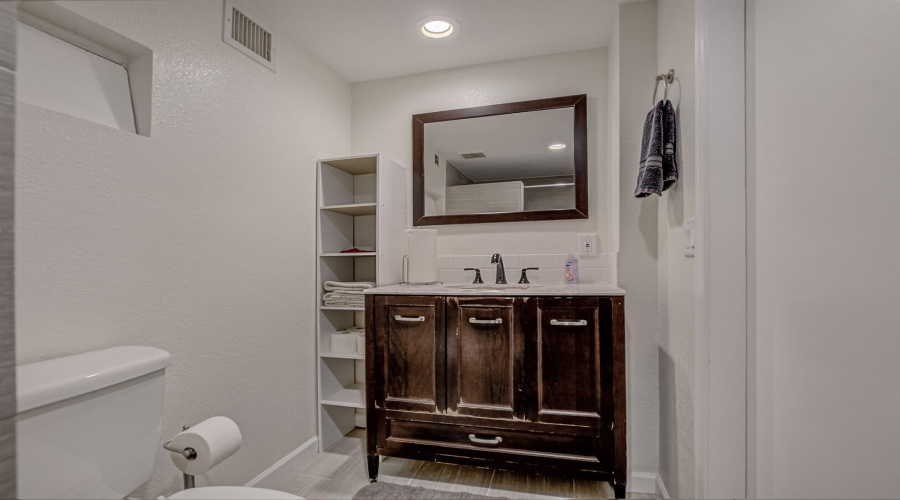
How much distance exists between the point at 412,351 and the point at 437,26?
1410mm

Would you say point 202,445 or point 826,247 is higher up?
point 826,247

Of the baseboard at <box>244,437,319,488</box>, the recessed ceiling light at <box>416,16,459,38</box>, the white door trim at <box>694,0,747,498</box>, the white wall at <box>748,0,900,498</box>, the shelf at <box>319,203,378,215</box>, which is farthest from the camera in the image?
the shelf at <box>319,203,378,215</box>

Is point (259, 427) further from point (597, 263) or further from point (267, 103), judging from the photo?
point (597, 263)

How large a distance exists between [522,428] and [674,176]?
3.44 feet

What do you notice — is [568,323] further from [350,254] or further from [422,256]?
[350,254]

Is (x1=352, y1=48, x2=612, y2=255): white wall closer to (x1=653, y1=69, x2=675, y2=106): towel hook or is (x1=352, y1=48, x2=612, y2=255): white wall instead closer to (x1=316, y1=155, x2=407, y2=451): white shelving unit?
(x1=316, y1=155, x2=407, y2=451): white shelving unit

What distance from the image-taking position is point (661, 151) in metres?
1.30

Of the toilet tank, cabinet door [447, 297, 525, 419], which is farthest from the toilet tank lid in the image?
cabinet door [447, 297, 525, 419]

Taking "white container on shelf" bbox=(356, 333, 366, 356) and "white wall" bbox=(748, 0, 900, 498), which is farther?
"white container on shelf" bbox=(356, 333, 366, 356)

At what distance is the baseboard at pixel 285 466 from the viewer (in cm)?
153

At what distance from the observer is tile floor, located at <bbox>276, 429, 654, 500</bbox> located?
1.54 meters

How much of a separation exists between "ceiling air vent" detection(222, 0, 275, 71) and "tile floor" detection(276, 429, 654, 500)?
1749 mm

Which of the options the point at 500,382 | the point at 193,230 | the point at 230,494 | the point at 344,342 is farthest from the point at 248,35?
the point at 500,382

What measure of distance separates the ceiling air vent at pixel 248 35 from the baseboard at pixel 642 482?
2279mm
